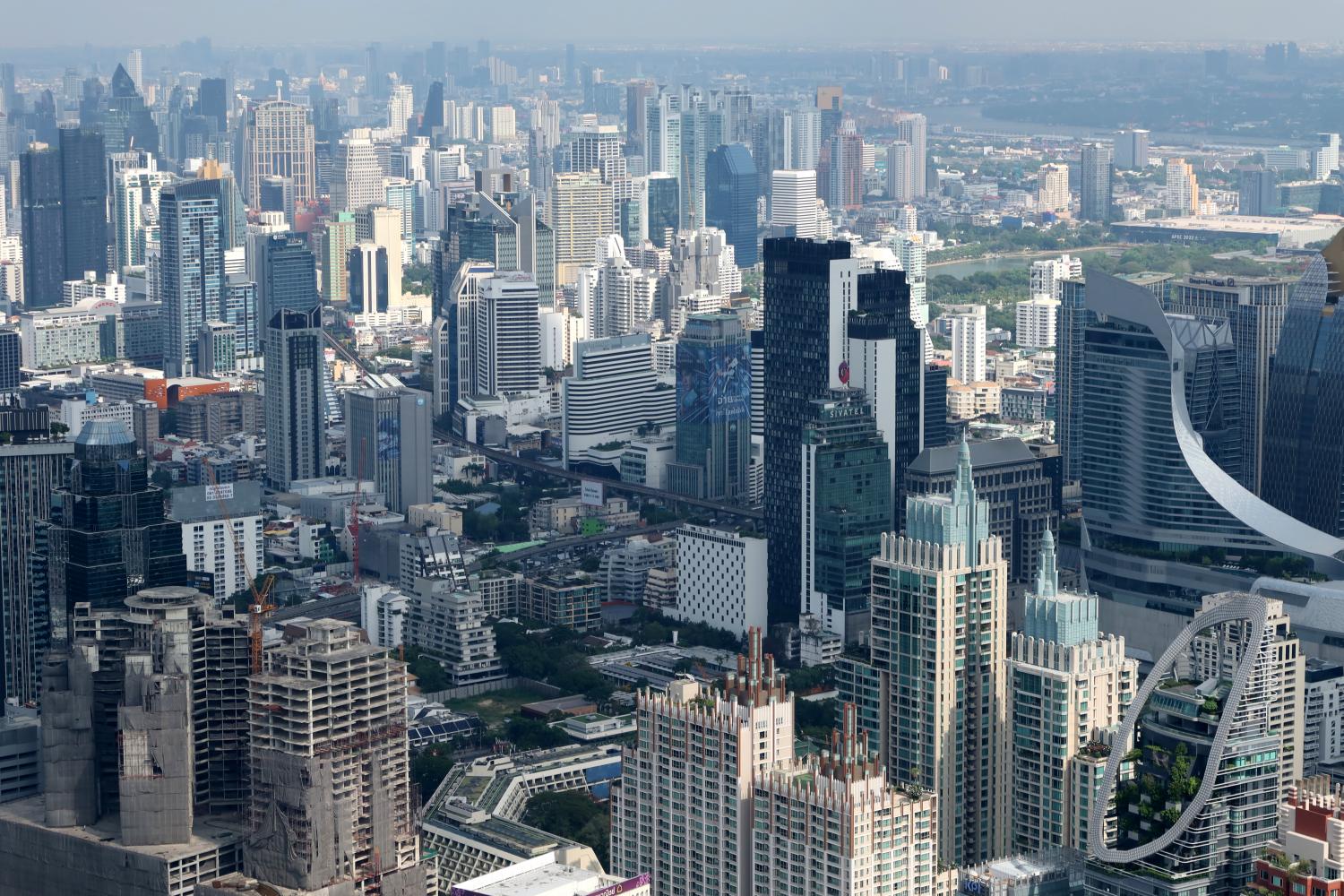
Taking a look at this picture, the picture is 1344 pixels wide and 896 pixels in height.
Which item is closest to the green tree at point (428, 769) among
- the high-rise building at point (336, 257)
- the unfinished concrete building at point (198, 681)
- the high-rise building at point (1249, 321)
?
the unfinished concrete building at point (198, 681)

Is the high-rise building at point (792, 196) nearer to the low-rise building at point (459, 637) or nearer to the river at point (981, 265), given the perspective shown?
the river at point (981, 265)

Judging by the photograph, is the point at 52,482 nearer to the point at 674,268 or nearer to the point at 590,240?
the point at 674,268

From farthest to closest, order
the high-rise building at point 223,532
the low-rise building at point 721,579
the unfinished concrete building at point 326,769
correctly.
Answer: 1. the high-rise building at point 223,532
2. the low-rise building at point 721,579
3. the unfinished concrete building at point 326,769

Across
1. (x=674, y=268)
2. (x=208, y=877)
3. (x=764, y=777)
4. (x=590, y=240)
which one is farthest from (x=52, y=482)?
(x=590, y=240)

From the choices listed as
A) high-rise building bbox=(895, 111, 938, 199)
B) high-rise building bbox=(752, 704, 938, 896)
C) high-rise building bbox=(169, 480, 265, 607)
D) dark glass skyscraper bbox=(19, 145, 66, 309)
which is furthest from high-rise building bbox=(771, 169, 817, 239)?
high-rise building bbox=(752, 704, 938, 896)

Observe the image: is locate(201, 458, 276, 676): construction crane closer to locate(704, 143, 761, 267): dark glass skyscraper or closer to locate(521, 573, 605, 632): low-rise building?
locate(521, 573, 605, 632): low-rise building

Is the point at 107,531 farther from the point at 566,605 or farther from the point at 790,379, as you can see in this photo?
the point at 790,379
